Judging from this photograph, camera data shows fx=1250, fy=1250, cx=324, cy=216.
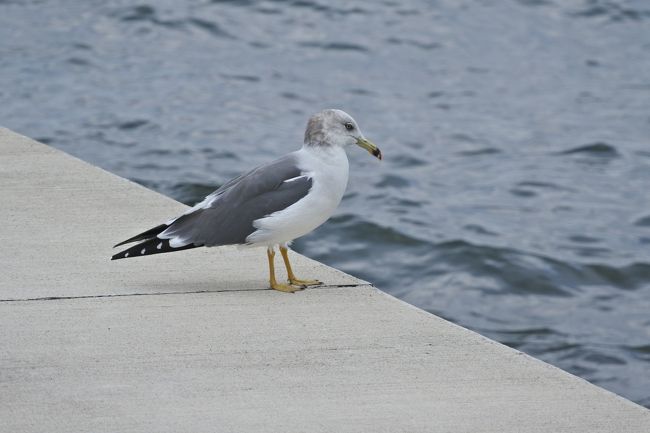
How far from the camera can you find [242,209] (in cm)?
547

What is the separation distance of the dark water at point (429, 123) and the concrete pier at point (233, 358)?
2.35m

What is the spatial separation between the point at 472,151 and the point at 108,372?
7.89 meters

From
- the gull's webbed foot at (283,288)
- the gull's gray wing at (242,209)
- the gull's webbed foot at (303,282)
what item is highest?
the gull's gray wing at (242,209)

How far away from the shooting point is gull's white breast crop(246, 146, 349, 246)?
5.42 meters

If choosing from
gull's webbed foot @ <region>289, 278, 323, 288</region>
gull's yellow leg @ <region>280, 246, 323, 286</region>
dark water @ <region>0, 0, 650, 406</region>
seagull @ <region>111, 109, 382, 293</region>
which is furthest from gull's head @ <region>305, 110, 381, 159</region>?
dark water @ <region>0, 0, 650, 406</region>

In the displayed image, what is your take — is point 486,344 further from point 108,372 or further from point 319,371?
Answer: point 108,372

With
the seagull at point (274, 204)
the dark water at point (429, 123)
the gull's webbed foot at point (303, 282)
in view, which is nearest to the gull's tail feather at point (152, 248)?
the seagull at point (274, 204)

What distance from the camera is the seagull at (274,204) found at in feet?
17.8

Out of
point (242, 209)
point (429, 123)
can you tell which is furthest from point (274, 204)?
point (429, 123)

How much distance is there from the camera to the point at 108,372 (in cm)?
458

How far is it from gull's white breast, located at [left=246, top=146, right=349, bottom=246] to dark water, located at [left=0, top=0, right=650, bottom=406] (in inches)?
97.7

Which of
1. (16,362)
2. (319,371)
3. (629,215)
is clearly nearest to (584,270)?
(629,215)

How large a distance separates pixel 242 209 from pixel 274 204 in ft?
0.48

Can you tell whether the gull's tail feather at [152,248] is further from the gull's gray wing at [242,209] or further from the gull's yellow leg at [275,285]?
the gull's yellow leg at [275,285]
